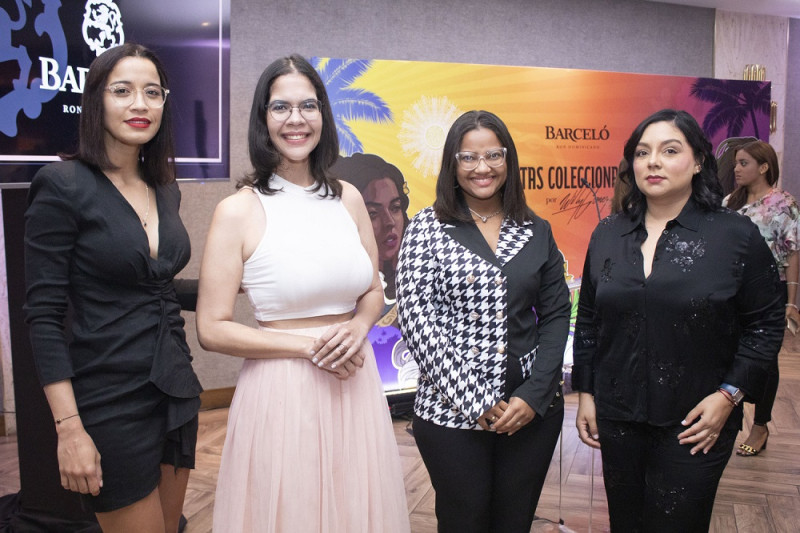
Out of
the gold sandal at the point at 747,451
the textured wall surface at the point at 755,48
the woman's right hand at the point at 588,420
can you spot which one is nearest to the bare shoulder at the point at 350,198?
the woman's right hand at the point at 588,420

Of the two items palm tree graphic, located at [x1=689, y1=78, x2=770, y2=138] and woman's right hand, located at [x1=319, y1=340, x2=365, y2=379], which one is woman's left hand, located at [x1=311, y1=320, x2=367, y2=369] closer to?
woman's right hand, located at [x1=319, y1=340, x2=365, y2=379]

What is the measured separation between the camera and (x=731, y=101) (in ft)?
17.0

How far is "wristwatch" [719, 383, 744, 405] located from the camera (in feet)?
6.15

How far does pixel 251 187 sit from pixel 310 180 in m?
0.18

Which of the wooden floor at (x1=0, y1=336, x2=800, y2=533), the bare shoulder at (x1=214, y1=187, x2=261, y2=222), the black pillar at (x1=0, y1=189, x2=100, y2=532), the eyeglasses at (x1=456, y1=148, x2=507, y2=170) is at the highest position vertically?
the eyeglasses at (x1=456, y1=148, x2=507, y2=170)

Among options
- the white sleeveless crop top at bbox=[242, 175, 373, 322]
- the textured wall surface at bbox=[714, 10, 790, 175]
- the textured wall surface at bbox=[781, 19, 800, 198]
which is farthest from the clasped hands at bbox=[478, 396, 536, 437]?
the textured wall surface at bbox=[781, 19, 800, 198]

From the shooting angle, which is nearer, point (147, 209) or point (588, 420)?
point (147, 209)

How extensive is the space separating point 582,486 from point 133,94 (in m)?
2.88

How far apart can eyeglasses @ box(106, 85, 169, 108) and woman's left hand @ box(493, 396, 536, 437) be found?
119 cm

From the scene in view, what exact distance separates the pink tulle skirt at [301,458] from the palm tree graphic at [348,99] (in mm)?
2371

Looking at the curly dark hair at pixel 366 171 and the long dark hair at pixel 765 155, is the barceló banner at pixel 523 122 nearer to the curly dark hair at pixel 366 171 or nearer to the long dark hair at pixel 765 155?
the curly dark hair at pixel 366 171

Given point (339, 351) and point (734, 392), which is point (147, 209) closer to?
point (339, 351)

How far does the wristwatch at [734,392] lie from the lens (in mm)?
1875

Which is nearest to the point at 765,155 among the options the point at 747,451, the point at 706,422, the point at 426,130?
the point at 747,451
